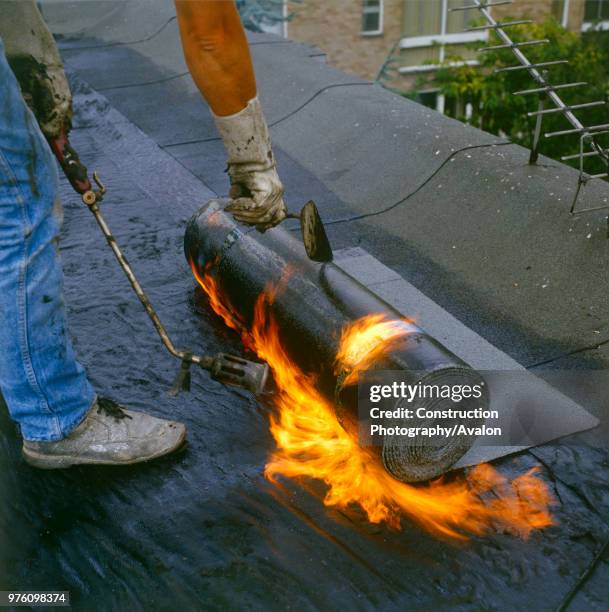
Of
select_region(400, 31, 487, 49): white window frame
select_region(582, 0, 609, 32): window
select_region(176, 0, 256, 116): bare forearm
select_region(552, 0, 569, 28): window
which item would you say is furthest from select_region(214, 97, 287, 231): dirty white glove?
select_region(582, 0, 609, 32): window

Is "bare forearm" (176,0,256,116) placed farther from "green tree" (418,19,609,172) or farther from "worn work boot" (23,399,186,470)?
"green tree" (418,19,609,172)

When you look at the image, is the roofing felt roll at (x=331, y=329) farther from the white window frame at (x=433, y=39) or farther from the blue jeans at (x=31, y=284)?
the white window frame at (x=433, y=39)

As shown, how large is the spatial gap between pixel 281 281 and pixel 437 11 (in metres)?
16.7

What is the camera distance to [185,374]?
245cm

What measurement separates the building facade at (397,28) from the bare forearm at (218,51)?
585 inches

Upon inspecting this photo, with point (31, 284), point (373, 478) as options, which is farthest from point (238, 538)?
point (31, 284)

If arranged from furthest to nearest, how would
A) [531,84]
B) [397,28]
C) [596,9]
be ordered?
[596,9]
[397,28]
[531,84]

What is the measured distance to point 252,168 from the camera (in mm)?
2354

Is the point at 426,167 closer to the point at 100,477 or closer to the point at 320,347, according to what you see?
the point at 320,347

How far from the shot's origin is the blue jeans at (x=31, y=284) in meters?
1.99

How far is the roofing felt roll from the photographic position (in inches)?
86.7

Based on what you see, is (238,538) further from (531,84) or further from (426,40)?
(426,40)

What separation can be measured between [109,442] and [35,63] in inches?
53.7

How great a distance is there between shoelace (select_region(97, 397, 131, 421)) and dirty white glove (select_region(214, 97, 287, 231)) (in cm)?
82
